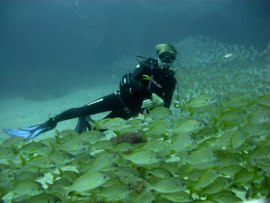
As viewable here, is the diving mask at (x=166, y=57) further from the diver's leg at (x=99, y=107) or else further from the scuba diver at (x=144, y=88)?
the diver's leg at (x=99, y=107)

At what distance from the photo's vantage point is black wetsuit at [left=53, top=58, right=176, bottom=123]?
6660mm

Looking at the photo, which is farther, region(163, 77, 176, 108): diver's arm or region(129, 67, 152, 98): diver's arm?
region(163, 77, 176, 108): diver's arm

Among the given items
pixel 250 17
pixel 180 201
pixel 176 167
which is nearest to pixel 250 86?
pixel 176 167

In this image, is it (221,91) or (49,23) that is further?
(49,23)

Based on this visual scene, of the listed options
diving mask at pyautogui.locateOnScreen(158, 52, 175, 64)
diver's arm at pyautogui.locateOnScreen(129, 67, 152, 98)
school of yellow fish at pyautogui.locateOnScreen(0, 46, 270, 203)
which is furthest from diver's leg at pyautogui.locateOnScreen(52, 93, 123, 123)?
school of yellow fish at pyautogui.locateOnScreen(0, 46, 270, 203)

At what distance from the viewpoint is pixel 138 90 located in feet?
21.7

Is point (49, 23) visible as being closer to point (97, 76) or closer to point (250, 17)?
point (97, 76)

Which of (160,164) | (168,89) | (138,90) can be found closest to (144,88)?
(138,90)

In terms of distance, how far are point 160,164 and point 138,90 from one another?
290 cm

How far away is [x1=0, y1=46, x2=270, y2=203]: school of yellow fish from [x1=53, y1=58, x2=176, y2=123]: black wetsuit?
1.68 meters

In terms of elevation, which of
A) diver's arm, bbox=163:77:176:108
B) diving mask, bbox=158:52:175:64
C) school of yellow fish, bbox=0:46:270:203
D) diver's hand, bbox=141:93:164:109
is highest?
diving mask, bbox=158:52:175:64

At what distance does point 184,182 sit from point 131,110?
13.3 feet

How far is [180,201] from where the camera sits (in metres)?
3.21

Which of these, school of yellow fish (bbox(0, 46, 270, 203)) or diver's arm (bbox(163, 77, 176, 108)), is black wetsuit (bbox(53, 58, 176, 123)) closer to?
diver's arm (bbox(163, 77, 176, 108))
